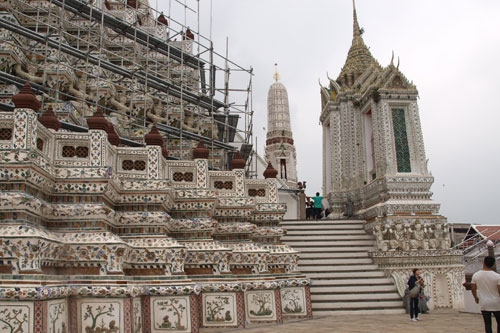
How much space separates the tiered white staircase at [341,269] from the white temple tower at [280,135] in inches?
817

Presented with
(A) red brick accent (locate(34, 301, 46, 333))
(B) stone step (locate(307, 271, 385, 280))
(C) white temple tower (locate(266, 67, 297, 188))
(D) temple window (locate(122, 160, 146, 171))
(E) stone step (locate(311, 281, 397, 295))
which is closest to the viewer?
(A) red brick accent (locate(34, 301, 46, 333))

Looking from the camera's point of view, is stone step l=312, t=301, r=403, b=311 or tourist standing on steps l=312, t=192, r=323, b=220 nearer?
stone step l=312, t=301, r=403, b=311

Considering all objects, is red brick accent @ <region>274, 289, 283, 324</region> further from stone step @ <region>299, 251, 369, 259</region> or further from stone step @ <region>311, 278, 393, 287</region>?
stone step @ <region>299, 251, 369, 259</region>

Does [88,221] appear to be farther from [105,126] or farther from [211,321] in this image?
[211,321]

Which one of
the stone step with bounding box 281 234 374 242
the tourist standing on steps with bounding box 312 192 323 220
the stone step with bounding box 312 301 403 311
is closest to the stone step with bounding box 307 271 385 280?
the stone step with bounding box 312 301 403 311

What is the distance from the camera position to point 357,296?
10500 millimetres

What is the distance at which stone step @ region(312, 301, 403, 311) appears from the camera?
10086 millimetres

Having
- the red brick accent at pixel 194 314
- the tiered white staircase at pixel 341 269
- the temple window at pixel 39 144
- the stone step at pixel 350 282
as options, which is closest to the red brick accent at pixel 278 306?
the tiered white staircase at pixel 341 269

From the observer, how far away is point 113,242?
5965 millimetres

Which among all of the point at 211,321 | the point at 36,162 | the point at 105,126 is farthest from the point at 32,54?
the point at 211,321

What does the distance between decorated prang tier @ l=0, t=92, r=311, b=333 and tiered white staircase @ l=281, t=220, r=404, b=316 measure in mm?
1340

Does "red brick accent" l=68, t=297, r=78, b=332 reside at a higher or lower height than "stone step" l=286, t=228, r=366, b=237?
lower

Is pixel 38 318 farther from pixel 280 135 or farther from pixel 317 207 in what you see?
pixel 280 135

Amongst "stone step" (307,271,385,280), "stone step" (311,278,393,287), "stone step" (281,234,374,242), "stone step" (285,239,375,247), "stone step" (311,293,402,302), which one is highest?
"stone step" (281,234,374,242)
